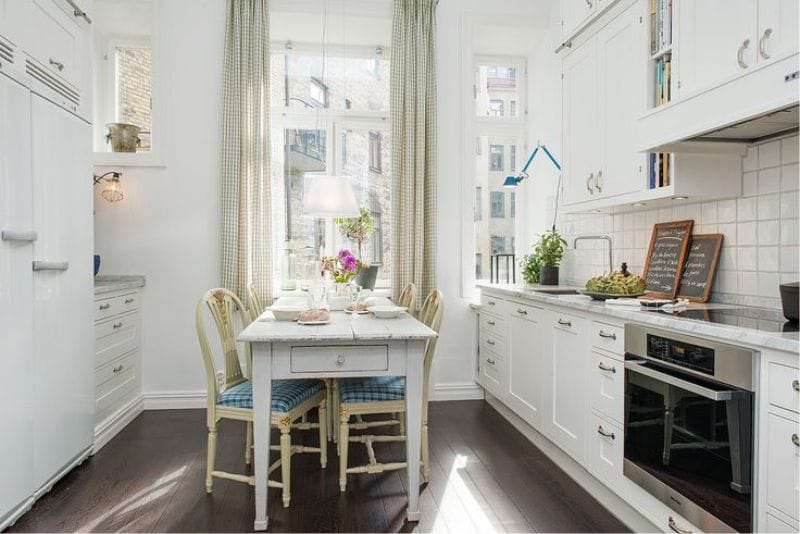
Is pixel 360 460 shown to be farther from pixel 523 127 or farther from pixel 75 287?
pixel 523 127

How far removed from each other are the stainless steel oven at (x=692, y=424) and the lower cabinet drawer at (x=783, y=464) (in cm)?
6

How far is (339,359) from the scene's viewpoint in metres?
2.14

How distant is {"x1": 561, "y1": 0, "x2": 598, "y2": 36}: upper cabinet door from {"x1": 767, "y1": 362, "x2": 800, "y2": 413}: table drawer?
220 cm

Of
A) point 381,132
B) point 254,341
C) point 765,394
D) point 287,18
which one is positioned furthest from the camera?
point 381,132

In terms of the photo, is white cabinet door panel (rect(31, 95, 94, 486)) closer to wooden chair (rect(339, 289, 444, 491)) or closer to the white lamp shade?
the white lamp shade

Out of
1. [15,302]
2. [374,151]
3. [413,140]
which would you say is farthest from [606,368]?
[374,151]

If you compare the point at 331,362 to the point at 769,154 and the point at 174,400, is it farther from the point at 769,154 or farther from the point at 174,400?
the point at 174,400

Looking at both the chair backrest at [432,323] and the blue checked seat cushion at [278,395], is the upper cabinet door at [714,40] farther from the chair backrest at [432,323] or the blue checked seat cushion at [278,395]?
the blue checked seat cushion at [278,395]

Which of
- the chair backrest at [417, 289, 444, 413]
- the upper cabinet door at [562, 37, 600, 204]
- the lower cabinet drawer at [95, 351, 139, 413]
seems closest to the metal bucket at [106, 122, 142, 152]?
the lower cabinet drawer at [95, 351, 139, 413]

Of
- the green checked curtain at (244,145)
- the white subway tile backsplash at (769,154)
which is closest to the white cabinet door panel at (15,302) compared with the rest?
the green checked curtain at (244,145)

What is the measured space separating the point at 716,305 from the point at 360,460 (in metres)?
1.92

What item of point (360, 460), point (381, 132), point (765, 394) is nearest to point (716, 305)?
point (765, 394)

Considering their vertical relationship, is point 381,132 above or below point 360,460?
above

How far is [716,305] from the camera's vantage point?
7.35 feet
